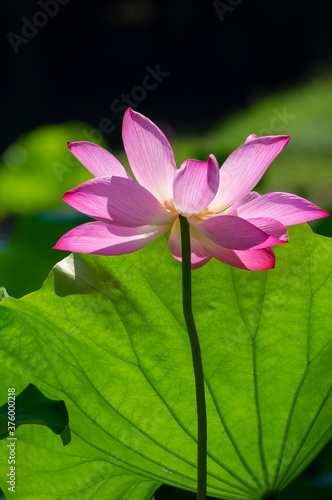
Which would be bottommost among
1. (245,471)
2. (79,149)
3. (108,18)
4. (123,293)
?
(245,471)

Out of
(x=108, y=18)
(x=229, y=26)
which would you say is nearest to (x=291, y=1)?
(x=229, y=26)

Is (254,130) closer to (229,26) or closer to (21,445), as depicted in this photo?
(229,26)

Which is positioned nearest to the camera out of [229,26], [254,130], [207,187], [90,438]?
[207,187]

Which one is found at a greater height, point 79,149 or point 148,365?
point 79,149

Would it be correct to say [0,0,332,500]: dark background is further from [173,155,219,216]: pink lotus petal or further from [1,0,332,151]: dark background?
[173,155,219,216]: pink lotus petal

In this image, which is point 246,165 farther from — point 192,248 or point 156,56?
point 156,56

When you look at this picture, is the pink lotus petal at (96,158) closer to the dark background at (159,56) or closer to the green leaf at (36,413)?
the green leaf at (36,413)

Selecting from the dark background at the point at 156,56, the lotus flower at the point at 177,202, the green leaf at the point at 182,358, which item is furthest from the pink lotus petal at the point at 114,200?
the dark background at the point at 156,56
